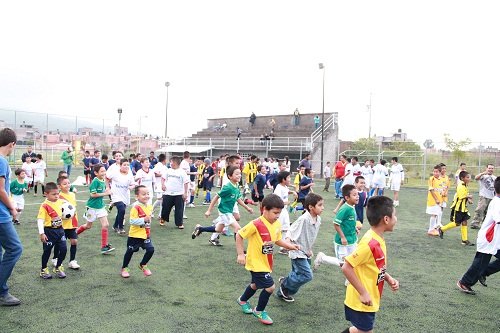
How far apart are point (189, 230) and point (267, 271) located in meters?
5.44

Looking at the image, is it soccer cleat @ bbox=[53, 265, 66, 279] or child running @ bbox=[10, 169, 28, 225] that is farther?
child running @ bbox=[10, 169, 28, 225]

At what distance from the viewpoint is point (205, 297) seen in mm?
5176

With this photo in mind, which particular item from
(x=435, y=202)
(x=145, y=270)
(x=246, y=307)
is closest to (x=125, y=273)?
(x=145, y=270)

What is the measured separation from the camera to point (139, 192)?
5910 mm

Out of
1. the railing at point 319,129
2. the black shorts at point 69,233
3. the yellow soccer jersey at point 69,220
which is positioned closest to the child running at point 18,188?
the yellow soccer jersey at point 69,220

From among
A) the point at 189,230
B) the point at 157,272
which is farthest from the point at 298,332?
the point at 189,230

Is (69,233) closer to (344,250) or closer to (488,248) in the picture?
(344,250)

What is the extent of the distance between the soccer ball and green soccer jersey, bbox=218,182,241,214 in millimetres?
2578

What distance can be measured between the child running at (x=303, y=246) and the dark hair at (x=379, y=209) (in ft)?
5.69

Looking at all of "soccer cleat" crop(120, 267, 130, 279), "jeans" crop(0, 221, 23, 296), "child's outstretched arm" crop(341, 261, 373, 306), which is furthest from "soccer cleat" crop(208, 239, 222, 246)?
"child's outstretched arm" crop(341, 261, 373, 306)

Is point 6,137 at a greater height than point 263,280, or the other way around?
point 6,137

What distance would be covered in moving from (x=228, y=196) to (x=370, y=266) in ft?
14.4

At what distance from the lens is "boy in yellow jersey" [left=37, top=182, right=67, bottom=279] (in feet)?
18.2

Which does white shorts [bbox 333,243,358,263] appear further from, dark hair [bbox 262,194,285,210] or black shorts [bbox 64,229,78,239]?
black shorts [bbox 64,229,78,239]
